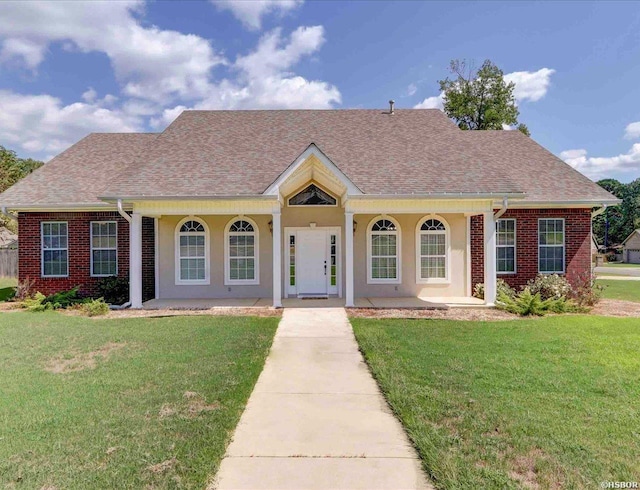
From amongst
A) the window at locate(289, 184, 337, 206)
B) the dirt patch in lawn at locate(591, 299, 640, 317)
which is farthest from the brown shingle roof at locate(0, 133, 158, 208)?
the dirt patch in lawn at locate(591, 299, 640, 317)

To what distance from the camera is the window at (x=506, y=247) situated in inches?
532

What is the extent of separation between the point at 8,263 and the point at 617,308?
29640 millimetres

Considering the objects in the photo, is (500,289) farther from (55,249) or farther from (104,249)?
(55,249)

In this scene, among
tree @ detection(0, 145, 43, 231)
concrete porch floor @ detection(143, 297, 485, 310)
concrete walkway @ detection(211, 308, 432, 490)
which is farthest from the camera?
tree @ detection(0, 145, 43, 231)

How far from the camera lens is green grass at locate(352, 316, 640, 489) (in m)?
3.39

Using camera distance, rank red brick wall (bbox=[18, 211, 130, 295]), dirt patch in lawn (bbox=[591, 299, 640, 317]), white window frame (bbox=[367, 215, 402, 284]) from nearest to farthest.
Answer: dirt patch in lawn (bbox=[591, 299, 640, 317]) < red brick wall (bbox=[18, 211, 130, 295]) < white window frame (bbox=[367, 215, 402, 284])

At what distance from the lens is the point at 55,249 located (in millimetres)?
13367

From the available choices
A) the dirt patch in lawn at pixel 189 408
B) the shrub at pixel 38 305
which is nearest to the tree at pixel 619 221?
the shrub at pixel 38 305

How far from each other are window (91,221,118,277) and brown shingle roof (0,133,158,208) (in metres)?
1.05

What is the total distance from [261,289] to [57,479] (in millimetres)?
10174

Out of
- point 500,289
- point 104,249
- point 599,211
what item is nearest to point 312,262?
point 500,289

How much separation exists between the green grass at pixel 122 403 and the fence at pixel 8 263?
Result: 705 inches

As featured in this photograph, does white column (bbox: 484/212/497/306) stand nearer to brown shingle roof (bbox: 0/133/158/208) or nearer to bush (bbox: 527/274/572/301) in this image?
bush (bbox: 527/274/572/301)

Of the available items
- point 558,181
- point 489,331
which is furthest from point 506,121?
point 489,331
